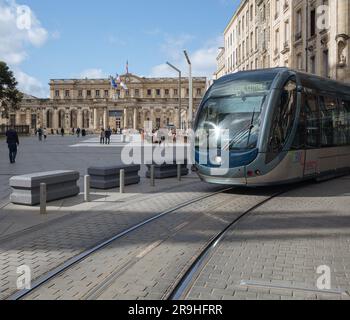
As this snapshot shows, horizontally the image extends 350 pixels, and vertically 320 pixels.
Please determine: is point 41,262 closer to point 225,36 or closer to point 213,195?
point 213,195

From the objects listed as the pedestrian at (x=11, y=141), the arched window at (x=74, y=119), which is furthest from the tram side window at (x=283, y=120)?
the arched window at (x=74, y=119)

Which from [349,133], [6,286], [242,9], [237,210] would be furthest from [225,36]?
[6,286]

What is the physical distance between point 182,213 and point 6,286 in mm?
4613

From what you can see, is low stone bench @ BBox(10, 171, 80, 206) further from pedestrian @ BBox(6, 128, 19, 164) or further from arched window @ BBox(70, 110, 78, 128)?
arched window @ BBox(70, 110, 78, 128)

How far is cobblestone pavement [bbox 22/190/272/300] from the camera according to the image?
15.1 feet

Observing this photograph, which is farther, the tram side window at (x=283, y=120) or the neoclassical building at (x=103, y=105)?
the neoclassical building at (x=103, y=105)

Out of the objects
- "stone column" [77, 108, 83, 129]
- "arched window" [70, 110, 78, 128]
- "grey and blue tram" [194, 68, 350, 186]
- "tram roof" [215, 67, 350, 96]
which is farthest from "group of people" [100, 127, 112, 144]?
"arched window" [70, 110, 78, 128]

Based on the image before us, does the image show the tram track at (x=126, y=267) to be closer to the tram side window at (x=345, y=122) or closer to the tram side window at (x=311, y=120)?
the tram side window at (x=311, y=120)

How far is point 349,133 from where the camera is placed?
15.1 m

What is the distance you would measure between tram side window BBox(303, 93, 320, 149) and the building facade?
17.3 meters

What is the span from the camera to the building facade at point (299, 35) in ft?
92.9

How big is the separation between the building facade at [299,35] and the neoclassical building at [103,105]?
64.0 meters

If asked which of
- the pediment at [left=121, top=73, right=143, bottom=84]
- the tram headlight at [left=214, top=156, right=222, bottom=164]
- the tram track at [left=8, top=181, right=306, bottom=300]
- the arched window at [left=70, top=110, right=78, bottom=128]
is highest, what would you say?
the pediment at [left=121, top=73, right=143, bottom=84]
